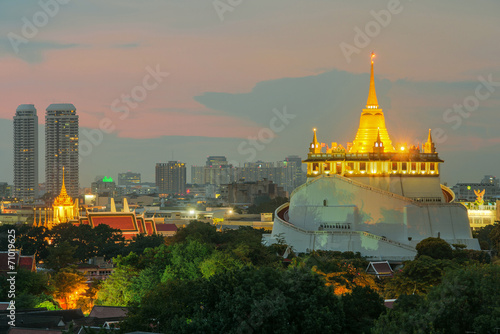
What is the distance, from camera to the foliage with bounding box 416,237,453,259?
7681 centimetres

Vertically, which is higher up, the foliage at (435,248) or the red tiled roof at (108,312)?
the foliage at (435,248)

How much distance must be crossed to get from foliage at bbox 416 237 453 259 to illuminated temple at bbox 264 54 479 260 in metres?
2.04

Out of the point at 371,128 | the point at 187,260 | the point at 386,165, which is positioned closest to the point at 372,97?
the point at 371,128

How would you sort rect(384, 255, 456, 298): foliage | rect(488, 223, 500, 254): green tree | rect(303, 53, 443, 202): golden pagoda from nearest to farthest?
1. rect(384, 255, 456, 298): foliage
2. rect(488, 223, 500, 254): green tree
3. rect(303, 53, 443, 202): golden pagoda

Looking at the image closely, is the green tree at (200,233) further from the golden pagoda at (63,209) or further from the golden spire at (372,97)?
the golden pagoda at (63,209)

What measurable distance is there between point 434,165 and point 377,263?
68.5 ft

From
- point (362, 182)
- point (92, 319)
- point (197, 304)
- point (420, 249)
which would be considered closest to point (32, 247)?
point (362, 182)

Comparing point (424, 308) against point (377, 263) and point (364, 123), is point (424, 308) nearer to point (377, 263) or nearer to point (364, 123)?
point (377, 263)

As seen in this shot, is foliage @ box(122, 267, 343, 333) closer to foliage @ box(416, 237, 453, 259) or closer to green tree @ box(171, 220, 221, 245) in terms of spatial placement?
foliage @ box(416, 237, 453, 259)

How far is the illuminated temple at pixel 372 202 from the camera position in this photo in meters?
84.4

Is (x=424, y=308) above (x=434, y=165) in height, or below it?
below

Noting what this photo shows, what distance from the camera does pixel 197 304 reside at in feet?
141

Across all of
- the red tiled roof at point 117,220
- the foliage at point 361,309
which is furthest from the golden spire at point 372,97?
the foliage at point 361,309

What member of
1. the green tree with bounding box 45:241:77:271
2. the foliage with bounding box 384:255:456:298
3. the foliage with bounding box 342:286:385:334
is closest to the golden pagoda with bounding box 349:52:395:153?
the green tree with bounding box 45:241:77:271
